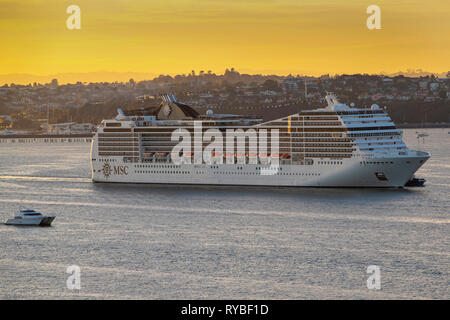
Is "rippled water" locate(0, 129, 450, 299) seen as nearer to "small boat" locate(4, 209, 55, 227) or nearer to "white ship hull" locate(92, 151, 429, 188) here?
"small boat" locate(4, 209, 55, 227)

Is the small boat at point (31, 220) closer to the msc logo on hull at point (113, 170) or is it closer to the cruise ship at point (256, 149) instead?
the cruise ship at point (256, 149)

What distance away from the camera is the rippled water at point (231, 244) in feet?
85.9

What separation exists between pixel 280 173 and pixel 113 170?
1245 cm

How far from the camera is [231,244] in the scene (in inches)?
1277

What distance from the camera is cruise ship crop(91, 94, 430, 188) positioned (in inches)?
1855

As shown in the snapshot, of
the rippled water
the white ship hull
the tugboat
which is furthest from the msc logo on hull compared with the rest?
the tugboat

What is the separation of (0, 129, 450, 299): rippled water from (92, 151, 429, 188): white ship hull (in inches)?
30.6

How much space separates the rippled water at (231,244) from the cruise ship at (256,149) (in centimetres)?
122

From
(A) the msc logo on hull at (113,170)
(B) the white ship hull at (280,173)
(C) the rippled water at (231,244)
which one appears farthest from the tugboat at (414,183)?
(A) the msc logo on hull at (113,170)

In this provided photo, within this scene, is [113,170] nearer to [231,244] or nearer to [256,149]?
[256,149]

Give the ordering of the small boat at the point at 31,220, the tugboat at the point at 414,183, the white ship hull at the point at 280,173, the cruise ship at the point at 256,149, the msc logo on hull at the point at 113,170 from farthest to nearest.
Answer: the msc logo on hull at the point at 113,170
the tugboat at the point at 414,183
the cruise ship at the point at 256,149
the white ship hull at the point at 280,173
the small boat at the point at 31,220
